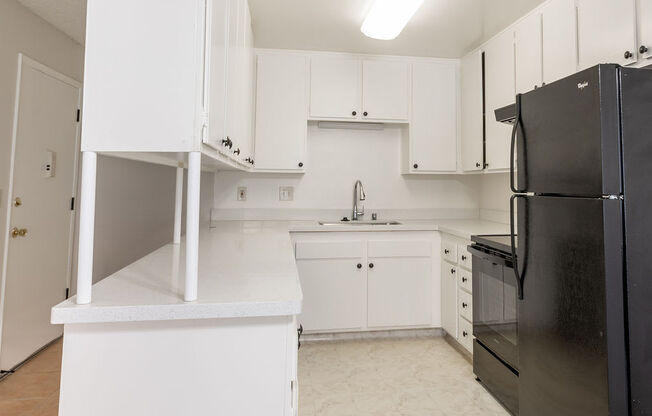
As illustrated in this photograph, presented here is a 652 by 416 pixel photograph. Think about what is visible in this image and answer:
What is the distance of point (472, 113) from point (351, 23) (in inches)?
49.1

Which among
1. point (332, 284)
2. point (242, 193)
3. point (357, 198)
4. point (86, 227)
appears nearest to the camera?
point (86, 227)

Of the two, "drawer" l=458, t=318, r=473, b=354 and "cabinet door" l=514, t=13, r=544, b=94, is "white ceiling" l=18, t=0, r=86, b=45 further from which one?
"drawer" l=458, t=318, r=473, b=354

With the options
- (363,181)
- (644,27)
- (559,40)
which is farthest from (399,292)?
(644,27)

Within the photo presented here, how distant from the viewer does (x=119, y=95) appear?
851 mm

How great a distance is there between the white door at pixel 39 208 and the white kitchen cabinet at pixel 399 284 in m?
2.42

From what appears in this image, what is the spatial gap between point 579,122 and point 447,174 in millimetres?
1937

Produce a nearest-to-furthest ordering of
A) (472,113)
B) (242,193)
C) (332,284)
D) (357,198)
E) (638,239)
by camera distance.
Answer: (638,239) < (332,284) < (472,113) < (242,193) < (357,198)

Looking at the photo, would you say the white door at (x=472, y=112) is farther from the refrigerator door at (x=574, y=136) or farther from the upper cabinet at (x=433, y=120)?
the refrigerator door at (x=574, y=136)

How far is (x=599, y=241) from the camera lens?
1181 millimetres

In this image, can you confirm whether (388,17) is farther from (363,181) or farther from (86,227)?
(86,227)

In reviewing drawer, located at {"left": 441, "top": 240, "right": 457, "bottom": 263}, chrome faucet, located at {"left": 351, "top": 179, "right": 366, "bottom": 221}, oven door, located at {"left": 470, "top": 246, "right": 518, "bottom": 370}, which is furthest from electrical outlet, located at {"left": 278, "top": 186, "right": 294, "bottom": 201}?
oven door, located at {"left": 470, "top": 246, "right": 518, "bottom": 370}

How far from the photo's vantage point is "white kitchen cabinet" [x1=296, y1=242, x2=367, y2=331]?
2582mm

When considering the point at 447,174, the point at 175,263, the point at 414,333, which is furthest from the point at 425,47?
the point at 175,263

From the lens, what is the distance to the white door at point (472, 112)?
2.70 metres
